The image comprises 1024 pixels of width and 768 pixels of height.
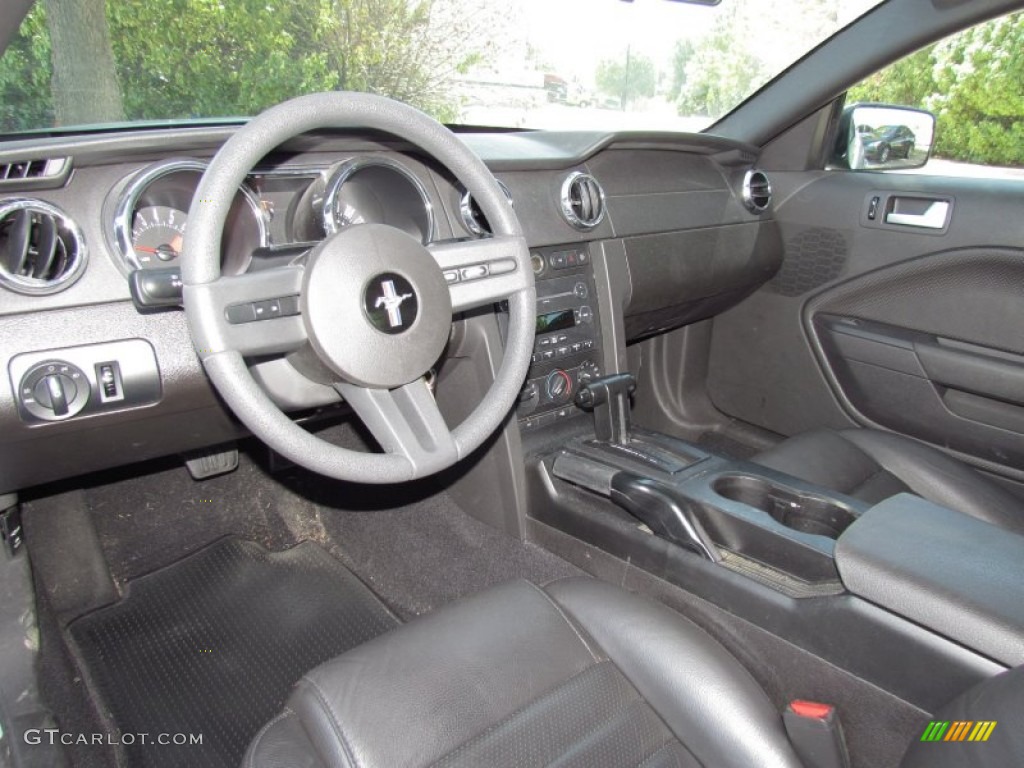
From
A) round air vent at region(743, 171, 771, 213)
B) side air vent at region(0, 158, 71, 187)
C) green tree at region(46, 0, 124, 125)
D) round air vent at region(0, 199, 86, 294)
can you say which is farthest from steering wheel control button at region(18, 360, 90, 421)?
round air vent at region(743, 171, 771, 213)

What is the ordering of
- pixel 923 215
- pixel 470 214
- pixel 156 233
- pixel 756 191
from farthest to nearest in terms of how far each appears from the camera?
1. pixel 756 191
2. pixel 923 215
3. pixel 470 214
4. pixel 156 233

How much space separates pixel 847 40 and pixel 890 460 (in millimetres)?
1242

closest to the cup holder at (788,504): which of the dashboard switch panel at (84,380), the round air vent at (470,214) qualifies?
the round air vent at (470,214)

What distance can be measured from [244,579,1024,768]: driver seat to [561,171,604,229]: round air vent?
100cm

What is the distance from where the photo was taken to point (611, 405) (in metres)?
1.91

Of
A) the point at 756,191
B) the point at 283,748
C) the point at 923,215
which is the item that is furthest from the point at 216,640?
the point at 923,215

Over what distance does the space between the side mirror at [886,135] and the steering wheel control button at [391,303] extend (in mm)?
1928

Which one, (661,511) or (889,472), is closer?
(661,511)

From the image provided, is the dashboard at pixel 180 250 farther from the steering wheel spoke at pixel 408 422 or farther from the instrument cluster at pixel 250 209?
the steering wheel spoke at pixel 408 422

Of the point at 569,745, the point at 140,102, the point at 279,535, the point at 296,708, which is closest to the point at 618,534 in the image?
the point at 569,745

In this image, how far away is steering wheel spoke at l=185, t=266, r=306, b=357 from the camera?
3.38 feet

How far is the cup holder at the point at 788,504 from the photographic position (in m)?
1.52

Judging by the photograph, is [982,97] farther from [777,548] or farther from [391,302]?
[391,302]

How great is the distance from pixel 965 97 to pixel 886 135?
0.75ft
